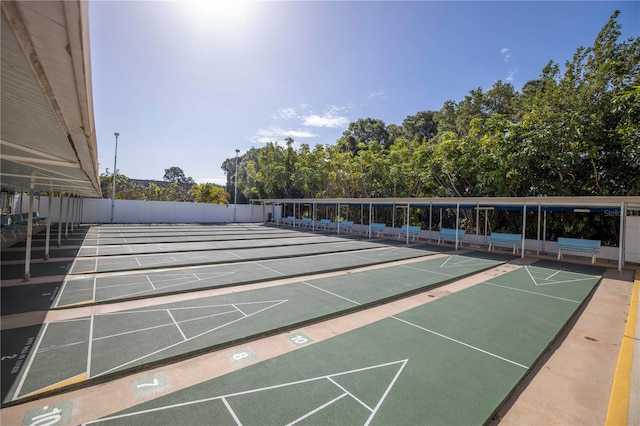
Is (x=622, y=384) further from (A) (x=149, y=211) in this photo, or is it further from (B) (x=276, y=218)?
(A) (x=149, y=211)

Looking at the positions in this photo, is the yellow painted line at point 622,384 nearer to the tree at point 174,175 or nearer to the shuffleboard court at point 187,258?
the shuffleboard court at point 187,258

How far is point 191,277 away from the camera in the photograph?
27.9 ft

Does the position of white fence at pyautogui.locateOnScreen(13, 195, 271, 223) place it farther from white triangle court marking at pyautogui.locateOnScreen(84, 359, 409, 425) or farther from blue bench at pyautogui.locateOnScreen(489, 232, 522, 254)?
white triangle court marking at pyautogui.locateOnScreen(84, 359, 409, 425)

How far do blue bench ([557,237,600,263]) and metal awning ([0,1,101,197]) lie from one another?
16739 millimetres

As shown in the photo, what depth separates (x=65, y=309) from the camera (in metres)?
5.78

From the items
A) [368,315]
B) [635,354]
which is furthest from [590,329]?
[368,315]

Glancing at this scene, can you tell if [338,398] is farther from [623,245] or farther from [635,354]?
[623,245]

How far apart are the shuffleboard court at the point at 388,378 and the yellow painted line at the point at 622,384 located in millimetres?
826

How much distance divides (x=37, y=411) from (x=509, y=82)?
107 ft

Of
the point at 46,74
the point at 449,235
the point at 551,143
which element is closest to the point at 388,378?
the point at 46,74

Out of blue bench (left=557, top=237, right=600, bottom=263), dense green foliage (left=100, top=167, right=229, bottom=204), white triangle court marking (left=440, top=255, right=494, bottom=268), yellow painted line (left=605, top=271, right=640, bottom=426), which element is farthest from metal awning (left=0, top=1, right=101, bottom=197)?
dense green foliage (left=100, top=167, right=229, bottom=204)

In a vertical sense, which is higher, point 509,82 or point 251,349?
point 509,82

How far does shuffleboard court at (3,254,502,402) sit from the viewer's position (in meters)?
3.79

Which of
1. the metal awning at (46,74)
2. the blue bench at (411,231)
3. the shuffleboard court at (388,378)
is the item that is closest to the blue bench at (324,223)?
the blue bench at (411,231)
